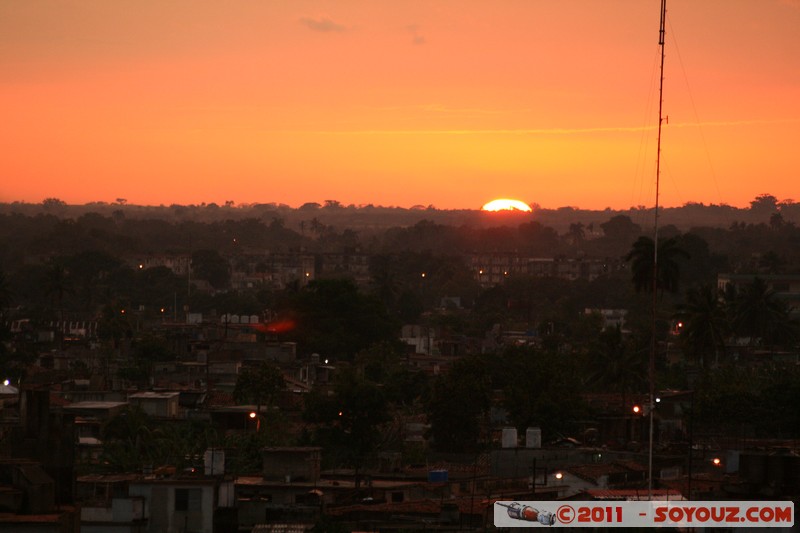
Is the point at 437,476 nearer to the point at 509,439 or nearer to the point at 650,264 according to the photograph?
the point at 509,439

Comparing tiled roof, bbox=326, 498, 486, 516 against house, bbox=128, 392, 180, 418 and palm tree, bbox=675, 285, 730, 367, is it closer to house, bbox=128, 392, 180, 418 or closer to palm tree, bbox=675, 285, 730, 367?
house, bbox=128, 392, 180, 418

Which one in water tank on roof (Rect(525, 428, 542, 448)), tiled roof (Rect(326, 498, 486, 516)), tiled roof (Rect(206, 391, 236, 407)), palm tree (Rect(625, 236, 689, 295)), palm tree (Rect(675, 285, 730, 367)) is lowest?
tiled roof (Rect(206, 391, 236, 407))

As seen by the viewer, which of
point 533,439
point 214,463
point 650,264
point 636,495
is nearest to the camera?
point 636,495

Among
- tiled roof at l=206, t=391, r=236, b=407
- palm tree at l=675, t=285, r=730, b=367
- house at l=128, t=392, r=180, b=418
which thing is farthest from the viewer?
palm tree at l=675, t=285, r=730, b=367

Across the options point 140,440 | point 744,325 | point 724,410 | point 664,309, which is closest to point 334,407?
point 140,440

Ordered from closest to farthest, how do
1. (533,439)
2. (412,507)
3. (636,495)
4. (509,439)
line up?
(636,495) → (412,507) → (509,439) → (533,439)

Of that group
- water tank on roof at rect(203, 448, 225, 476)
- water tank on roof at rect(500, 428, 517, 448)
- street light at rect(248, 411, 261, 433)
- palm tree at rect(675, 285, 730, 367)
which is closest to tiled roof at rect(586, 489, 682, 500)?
water tank on roof at rect(203, 448, 225, 476)

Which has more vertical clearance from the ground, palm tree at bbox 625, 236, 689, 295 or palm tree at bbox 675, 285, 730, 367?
palm tree at bbox 625, 236, 689, 295

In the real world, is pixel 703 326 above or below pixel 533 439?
above

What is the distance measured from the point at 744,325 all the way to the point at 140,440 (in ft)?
138

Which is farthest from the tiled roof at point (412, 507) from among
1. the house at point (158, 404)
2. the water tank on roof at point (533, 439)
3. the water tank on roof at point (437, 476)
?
the house at point (158, 404)

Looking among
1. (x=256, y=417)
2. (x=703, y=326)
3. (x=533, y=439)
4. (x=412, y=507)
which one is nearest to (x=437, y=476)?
(x=412, y=507)

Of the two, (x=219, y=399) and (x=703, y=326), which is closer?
(x=219, y=399)

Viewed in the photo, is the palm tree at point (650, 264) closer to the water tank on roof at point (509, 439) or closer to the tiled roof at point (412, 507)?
the water tank on roof at point (509, 439)
